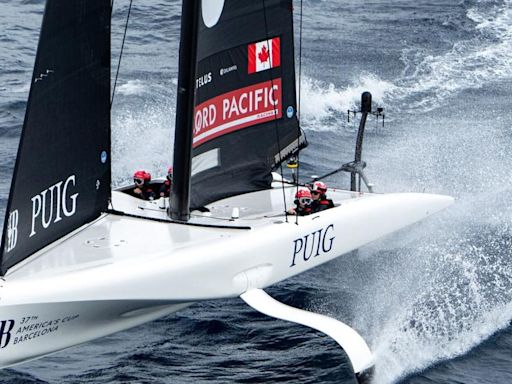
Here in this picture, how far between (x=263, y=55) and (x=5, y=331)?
17.0 feet

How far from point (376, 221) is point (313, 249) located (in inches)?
44.2

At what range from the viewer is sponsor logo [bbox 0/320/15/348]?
12297mm

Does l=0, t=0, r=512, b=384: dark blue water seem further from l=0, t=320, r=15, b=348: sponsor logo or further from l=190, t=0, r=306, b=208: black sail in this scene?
l=190, t=0, r=306, b=208: black sail

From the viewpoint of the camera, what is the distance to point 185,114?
14.5 m

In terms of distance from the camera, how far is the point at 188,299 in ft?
44.2

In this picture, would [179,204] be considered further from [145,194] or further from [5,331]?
[5,331]

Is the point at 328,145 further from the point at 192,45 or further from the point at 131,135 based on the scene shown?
the point at 192,45

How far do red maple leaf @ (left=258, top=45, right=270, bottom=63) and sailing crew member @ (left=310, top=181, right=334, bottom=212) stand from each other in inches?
67.9

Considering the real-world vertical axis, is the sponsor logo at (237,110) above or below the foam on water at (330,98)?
above

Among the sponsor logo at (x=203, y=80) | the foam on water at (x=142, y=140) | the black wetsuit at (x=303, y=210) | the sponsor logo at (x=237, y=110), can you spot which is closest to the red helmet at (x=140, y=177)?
Answer: the sponsor logo at (x=237, y=110)

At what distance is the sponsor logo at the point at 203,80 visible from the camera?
14875 millimetres

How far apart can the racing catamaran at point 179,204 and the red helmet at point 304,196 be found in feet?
0.87

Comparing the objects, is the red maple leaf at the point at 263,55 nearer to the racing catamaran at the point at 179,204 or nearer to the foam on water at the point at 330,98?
the racing catamaran at the point at 179,204

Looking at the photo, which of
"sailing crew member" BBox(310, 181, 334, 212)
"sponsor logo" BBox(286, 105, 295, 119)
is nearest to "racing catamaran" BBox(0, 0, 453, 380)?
"sponsor logo" BBox(286, 105, 295, 119)
